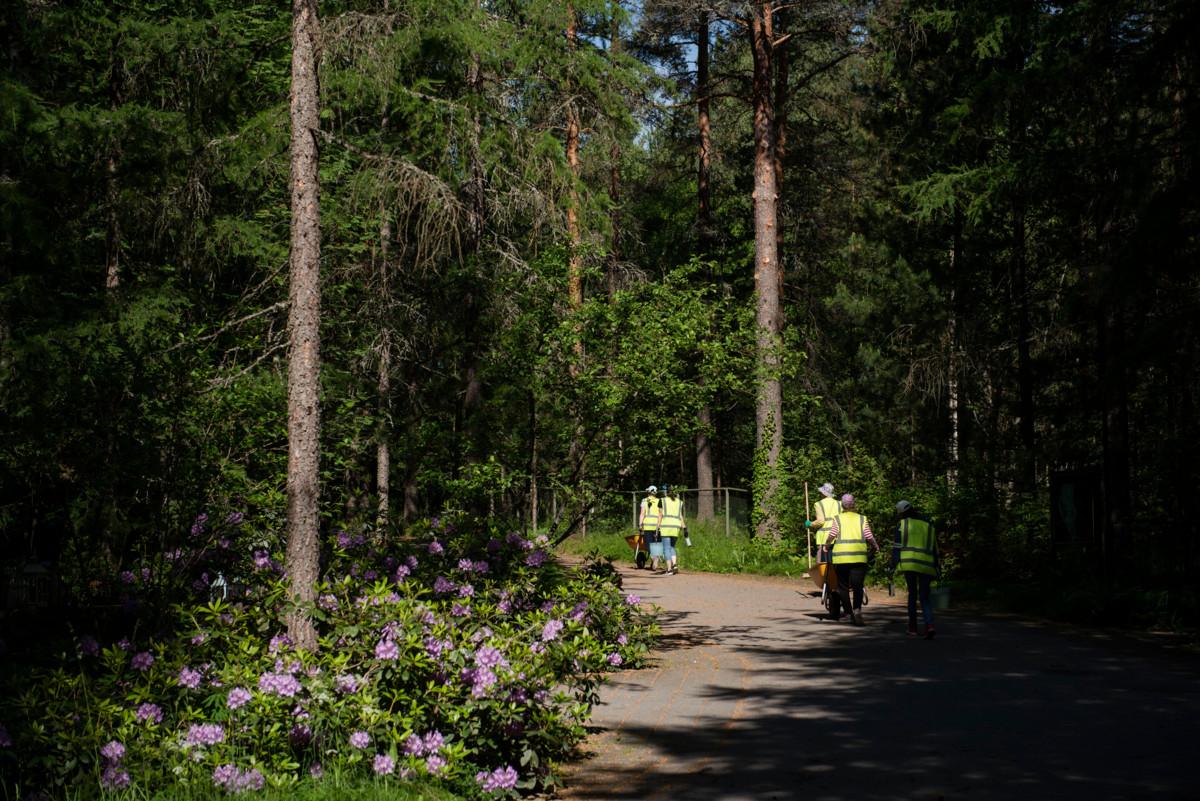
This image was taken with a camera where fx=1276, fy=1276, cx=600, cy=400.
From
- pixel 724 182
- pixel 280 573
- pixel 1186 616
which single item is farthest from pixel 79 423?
pixel 724 182

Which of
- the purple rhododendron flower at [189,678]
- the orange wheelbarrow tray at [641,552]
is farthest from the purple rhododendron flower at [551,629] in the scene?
the orange wheelbarrow tray at [641,552]

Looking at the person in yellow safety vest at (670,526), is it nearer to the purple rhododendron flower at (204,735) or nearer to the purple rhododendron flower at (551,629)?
the purple rhododendron flower at (551,629)

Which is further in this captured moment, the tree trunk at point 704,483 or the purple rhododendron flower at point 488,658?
the tree trunk at point 704,483

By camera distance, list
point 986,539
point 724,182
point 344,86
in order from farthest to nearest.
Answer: point 724,182 < point 986,539 < point 344,86

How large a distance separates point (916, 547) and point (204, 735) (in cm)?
1050

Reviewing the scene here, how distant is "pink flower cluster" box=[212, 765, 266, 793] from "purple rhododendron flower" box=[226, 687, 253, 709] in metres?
0.43

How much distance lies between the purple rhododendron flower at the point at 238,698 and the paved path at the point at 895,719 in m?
1.88

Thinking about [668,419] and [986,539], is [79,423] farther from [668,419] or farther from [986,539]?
[986,539]

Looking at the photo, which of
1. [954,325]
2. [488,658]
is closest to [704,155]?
[954,325]

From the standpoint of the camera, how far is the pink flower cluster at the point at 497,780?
22.6 feet

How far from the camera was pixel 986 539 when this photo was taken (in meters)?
22.3

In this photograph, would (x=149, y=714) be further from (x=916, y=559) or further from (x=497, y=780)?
(x=916, y=559)

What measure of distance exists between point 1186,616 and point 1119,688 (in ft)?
17.7

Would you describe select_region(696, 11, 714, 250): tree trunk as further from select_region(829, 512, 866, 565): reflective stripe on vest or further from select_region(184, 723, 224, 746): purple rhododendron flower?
select_region(184, 723, 224, 746): purple rhododendron flower
